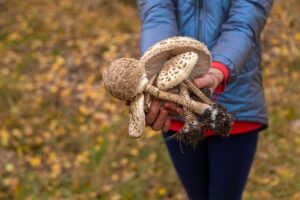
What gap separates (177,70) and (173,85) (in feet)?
0.17

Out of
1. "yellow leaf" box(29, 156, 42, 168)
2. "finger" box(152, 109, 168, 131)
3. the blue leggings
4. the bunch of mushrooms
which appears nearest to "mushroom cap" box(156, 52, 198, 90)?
the bunch of mushrooms

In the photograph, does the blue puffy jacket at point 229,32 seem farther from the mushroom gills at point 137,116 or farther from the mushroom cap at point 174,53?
the mushroom gills at point 137,116

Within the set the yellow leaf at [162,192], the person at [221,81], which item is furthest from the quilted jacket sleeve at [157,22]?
the yellow leaf at [162,192]

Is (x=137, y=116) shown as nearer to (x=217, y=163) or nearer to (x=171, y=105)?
(x=171, y=105)

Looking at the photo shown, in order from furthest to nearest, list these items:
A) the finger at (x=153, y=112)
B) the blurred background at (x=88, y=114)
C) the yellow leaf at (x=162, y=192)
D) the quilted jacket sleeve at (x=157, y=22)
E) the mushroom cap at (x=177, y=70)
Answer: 1. the blurred background at (x=88, y=114)
2. the yellow leaf at (x=162, y=192)
3. the quilted jacket sleeve at (x=157, y=22)
4. the finger at (x=153, y=112)
5. the mushroom cap at (x=177, y=70)

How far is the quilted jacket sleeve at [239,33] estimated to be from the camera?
1.81 meters

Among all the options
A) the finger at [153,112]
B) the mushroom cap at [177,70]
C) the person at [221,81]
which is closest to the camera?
the mushroom cap at [177,70]

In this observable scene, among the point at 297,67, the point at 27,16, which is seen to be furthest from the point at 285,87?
the point at 27,16

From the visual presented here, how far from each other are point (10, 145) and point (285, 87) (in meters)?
2.47

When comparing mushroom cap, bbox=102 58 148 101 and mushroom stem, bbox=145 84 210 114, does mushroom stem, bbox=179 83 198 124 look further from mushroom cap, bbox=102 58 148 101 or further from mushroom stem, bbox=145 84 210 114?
mushroom cap, bbox=102 58 148 101

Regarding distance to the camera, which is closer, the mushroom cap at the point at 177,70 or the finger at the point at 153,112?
the mushroom cap at the point at 177,70

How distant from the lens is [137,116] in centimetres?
170

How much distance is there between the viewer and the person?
71.3 inches

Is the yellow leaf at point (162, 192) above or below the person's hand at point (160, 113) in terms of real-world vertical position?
below
